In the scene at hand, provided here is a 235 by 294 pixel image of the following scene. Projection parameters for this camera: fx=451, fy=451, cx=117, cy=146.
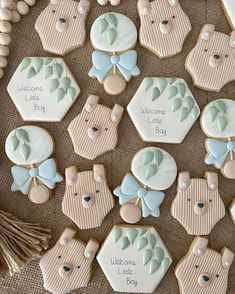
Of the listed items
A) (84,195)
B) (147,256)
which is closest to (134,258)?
(147,256)

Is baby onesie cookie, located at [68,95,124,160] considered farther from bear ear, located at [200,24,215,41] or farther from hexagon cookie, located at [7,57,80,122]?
bear ear, located at [200,24,215,41]

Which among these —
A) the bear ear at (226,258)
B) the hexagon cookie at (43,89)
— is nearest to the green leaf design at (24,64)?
the hexagon cookie at (43,89)

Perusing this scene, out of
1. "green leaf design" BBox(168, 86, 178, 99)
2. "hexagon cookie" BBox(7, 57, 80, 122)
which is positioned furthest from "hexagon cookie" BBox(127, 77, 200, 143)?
"hexagon cookie" BBox(7, 57, 80, 122)

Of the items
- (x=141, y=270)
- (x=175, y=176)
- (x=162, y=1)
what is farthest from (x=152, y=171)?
(x=162, y=1)

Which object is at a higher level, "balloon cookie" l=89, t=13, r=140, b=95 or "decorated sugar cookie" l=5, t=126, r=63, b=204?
"balloon cookie" l=89, t=13, r=140, b=95

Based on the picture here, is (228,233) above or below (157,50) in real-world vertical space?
below

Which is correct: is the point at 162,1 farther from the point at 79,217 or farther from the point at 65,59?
the point at 79,217
